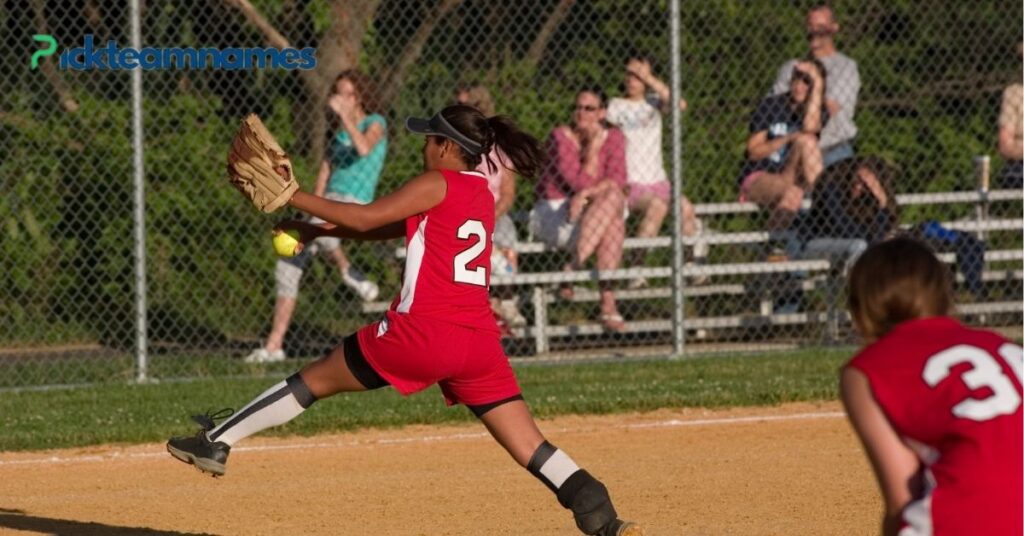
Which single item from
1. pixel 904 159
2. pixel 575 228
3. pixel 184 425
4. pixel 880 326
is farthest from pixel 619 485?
pixel 904 159

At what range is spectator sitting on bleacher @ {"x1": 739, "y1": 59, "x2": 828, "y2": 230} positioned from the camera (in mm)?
11281

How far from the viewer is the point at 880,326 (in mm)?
3258

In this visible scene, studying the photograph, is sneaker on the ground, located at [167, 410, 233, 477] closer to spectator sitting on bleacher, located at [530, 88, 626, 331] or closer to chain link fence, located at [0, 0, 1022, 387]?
chain link fence, located at [0, 0, 1022, 387]

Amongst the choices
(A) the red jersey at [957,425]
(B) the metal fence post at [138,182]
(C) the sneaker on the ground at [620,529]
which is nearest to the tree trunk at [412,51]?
(B) the metal fence post at [138,182]

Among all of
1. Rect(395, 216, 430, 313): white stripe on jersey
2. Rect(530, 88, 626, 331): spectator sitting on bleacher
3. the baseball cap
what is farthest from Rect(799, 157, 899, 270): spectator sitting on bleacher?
Rect(395, 216, 430, 313): white stripe on jersey

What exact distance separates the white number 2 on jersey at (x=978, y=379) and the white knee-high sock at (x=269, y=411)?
2.74m

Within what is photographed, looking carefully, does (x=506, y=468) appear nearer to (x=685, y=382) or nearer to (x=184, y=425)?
(x=184, y=425)

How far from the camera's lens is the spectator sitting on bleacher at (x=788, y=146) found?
1128 cm

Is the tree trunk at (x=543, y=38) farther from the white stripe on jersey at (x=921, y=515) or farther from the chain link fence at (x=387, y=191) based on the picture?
the white stripe on jersey at (x=921, y=515)

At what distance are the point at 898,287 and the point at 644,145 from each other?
328 inches

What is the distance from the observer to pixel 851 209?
37.1 ft

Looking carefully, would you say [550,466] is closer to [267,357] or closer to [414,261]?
[414,261]

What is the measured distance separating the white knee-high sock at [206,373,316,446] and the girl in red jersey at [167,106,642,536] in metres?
0.08

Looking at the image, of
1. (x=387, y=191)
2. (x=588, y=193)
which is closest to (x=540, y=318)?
(x=588, y=193)
